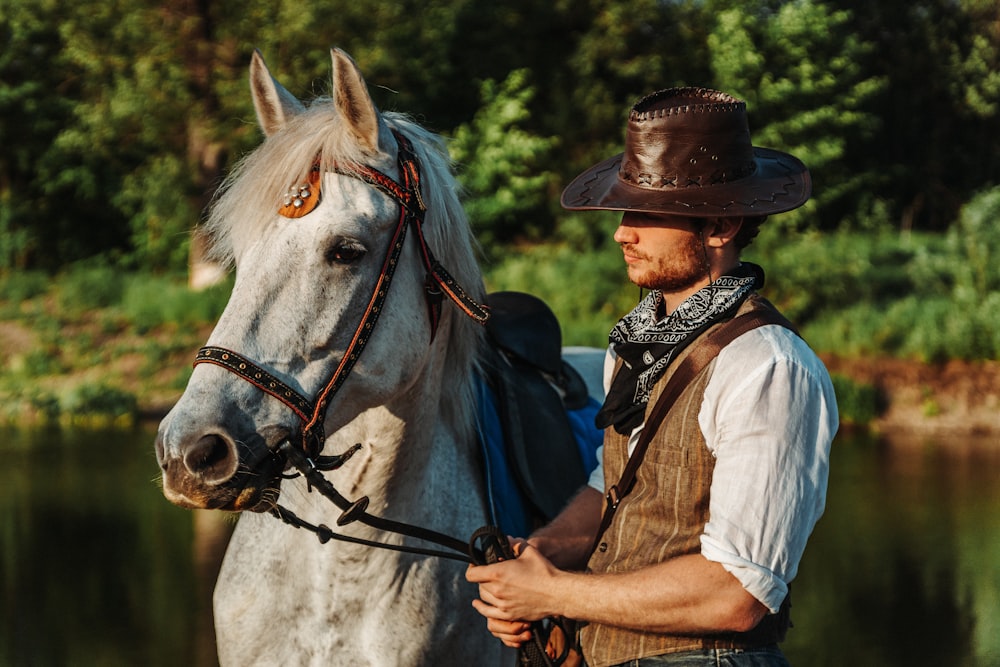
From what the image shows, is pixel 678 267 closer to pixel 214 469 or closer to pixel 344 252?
pixel 344 252

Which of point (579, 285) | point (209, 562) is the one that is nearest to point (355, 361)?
point (209, 562)

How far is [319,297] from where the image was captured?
1.89 m

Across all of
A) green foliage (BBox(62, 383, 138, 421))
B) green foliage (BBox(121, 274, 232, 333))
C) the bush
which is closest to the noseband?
green foliage (BBox(62, 383, 138, 421))

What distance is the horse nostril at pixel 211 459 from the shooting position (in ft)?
5.53

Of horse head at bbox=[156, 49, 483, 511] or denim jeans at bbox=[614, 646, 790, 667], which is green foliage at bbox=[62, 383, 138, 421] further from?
denim jeans at bbox=[614, 646, 790, 667]

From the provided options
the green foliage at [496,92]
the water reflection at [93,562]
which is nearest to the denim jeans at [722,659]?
the water reflection at [93,562]

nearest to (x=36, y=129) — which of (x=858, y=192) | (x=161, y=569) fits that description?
(x=161, y=569)

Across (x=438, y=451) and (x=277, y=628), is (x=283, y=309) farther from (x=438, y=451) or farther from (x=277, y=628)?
(x=277, y=628)

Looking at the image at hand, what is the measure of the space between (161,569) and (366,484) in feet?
14.6

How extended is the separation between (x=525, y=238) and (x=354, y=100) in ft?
50.5

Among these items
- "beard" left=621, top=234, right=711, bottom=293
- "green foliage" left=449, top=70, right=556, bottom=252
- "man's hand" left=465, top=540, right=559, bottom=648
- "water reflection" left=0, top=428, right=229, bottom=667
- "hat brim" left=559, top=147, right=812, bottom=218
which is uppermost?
"hat brim" left=559, top=147, right=812, bottom=218

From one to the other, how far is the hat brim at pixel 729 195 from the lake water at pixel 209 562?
4.03 m

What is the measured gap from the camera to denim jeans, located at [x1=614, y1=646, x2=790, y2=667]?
154 cm

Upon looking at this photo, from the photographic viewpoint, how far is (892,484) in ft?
24.9
